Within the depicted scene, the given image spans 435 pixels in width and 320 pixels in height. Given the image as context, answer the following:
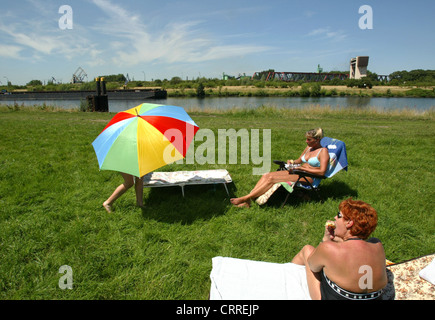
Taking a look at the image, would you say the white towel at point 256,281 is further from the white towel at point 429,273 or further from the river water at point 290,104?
the river water at point 290,104

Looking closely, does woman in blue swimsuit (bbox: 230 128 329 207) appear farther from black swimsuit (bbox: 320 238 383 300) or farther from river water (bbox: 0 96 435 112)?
river water (bbox: 0 96 435 112)

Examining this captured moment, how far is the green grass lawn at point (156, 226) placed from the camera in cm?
266

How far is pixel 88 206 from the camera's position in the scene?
4062 millimetres

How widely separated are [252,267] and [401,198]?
11.2 feet

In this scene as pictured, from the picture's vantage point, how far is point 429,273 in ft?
6.89

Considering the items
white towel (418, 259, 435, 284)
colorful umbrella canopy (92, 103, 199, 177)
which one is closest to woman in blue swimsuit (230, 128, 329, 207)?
colorful umbrella canopy (92, 103, 199, 177)

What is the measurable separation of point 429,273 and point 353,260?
2.79 feet

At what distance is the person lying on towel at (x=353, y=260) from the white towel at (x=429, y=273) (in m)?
0.52

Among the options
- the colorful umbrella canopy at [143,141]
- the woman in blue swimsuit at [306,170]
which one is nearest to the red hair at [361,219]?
the colorful umbrella canopy at [143,141]

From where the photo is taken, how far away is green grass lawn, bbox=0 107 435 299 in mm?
2662

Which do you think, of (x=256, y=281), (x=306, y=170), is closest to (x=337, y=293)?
(x=256, y=281)

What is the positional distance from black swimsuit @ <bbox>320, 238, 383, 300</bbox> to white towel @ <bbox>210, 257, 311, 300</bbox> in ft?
0.84

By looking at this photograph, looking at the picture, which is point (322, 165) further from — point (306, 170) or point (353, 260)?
point (353, 260)
